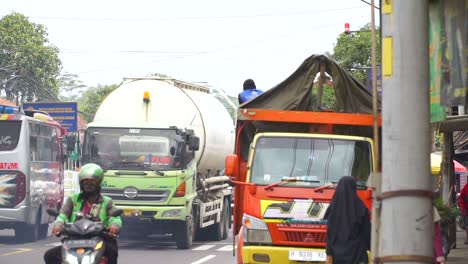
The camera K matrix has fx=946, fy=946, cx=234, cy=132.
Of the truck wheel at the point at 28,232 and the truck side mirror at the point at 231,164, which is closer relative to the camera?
the truck side mirror at the point at 231,164

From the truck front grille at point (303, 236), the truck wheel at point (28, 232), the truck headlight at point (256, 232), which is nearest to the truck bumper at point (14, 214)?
the truck wheel at point (28, 232)

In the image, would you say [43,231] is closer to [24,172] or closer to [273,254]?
[24,172]

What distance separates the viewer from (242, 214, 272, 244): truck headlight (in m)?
12.0

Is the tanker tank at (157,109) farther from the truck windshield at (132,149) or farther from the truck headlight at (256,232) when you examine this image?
the truck headlight at (256,232)

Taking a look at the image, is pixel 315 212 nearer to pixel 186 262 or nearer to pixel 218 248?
pixel 186 262

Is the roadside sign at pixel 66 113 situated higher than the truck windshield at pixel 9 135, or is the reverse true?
the roadside sign at pixel 66 113

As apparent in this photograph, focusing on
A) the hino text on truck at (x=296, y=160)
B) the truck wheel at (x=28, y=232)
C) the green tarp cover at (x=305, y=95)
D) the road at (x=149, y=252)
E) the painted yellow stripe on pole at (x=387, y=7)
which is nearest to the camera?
the painted yellow stripe on pole at (x=387, y=7)

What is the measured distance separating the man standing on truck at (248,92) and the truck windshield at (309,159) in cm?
280

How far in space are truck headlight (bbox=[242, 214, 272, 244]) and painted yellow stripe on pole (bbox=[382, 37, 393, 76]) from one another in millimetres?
7284

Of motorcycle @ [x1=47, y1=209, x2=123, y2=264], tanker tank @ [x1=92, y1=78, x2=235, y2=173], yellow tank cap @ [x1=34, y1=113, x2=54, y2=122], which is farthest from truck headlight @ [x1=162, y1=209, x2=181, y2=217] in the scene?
motorcycle @ [x1=47, y1=209, x2=123, y2=264]

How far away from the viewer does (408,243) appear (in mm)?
4742

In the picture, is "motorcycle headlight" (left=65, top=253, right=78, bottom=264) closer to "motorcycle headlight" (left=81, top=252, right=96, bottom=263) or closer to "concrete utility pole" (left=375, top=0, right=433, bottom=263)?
"motorcycle headlight" (left=81, top=252, right=96, bottom=263)

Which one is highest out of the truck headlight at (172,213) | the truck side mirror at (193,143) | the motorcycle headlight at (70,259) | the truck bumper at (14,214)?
the truck side mirror at (193,143)

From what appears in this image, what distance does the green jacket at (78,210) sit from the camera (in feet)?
28.7
